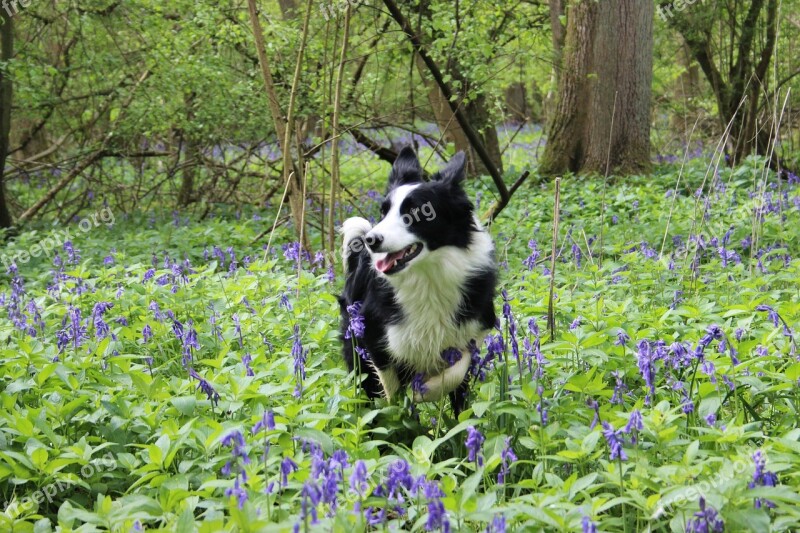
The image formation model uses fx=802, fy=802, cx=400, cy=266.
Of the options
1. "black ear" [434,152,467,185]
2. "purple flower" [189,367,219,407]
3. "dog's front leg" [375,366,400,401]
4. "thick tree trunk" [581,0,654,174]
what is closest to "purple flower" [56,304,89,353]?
"purple flower" [189,367,219,407]

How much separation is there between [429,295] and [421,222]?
1.19 feet

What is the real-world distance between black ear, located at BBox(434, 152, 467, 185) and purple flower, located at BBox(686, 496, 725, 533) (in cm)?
215

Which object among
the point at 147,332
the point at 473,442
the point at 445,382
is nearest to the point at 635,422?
the point at 473,442

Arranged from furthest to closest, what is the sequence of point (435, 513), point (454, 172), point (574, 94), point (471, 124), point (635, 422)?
point (471, 124)
point (574, 94)
point (454, 172)
point (635, 422)
point (435, 513)

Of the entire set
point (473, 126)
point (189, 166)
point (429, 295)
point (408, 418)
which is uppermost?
point (473, 126)

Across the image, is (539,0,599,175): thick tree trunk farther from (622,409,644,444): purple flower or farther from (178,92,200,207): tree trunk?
(622,409,644,444): purple flower

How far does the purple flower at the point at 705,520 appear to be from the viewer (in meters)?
2.21

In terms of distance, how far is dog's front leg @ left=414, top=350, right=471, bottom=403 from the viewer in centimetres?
380

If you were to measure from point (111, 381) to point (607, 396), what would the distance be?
90.8 inches

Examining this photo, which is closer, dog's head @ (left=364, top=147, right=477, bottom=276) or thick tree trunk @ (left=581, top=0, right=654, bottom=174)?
dog's head @ (left=364, top=147, right=477, bottom=276)

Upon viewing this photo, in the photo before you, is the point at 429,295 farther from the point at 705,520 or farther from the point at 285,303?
the point at 705,520

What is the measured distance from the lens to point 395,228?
3805 mm

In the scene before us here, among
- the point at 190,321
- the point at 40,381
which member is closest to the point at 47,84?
the point at 190,321

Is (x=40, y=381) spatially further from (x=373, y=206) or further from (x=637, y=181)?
(x=637, y=181)
